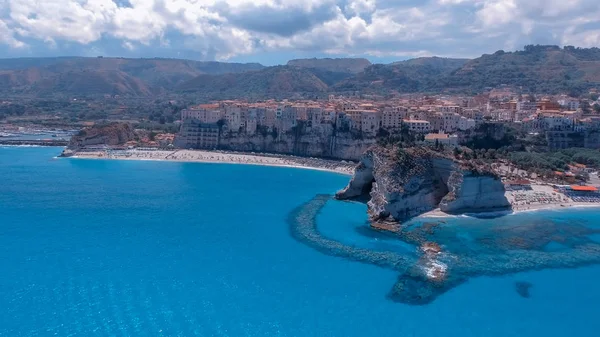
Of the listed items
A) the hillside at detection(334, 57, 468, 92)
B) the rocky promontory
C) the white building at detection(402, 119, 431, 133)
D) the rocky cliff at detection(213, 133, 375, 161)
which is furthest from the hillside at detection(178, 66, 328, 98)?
the white building at detection(402, 119, 431, 133)

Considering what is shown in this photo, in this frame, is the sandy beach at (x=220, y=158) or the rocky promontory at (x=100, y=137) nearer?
the sandy beach at (x=220, y=158)

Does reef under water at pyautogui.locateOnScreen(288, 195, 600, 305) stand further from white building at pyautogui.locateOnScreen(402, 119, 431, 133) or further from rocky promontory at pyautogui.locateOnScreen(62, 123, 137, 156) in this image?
rocky promontory at pyautogui.locateOnScreen(62, 123, 137, 156)

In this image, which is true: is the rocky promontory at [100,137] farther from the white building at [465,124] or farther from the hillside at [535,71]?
the hillside at [535,71]

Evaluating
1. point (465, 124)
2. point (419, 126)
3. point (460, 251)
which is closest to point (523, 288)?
point (460, 251)

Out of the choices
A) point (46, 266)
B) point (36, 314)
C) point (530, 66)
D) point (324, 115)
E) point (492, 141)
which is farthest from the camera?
point (530, 66)

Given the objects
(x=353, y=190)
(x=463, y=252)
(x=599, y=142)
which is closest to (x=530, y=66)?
(x=599, y=142)

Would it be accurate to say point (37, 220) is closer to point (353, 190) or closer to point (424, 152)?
point (353, 190)

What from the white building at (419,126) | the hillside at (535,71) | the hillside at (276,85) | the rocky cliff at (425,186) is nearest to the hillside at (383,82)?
the hillside at (535,71)
